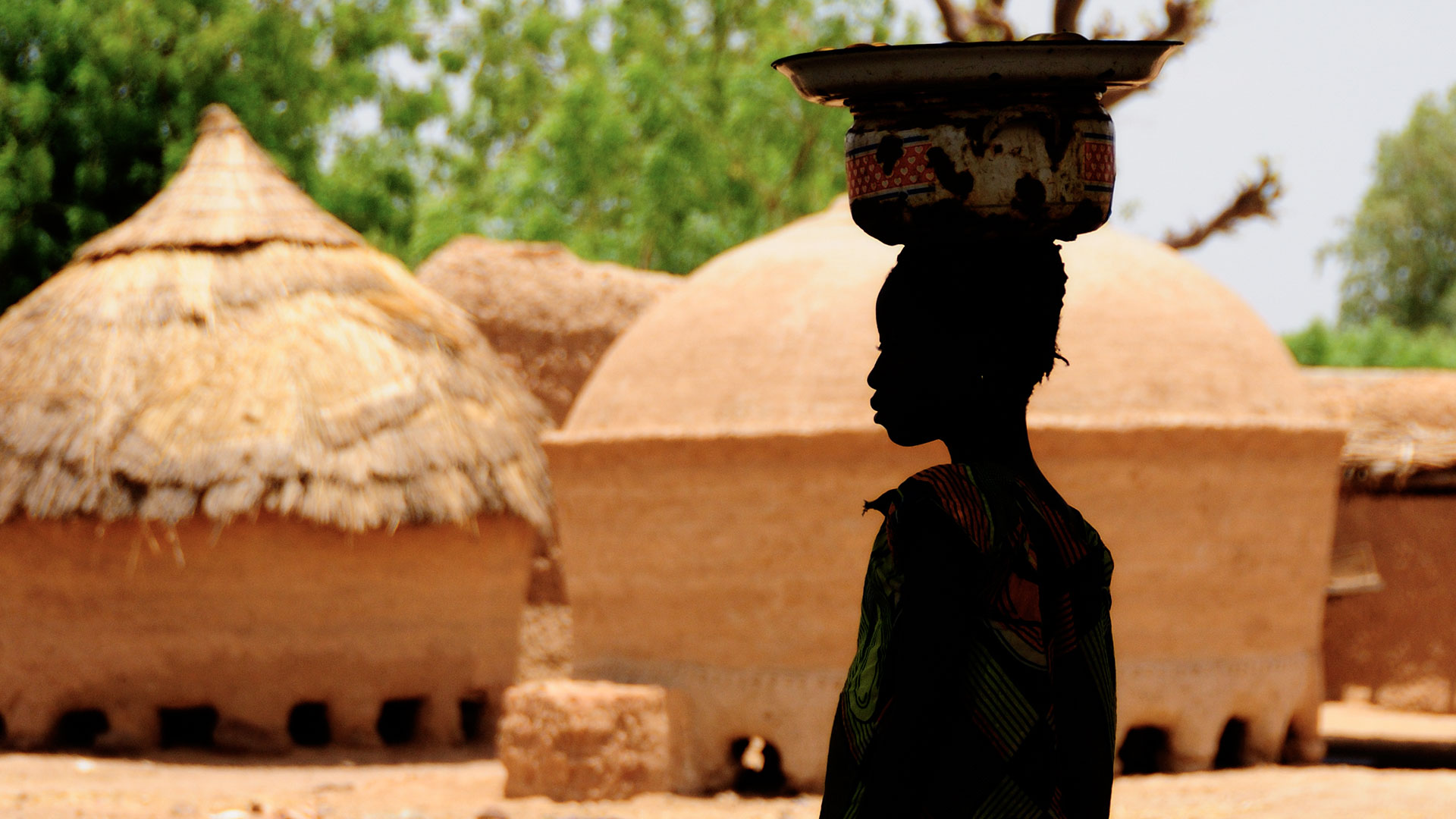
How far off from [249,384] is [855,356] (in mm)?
3687

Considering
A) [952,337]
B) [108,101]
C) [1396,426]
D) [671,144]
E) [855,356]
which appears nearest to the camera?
[952,337]

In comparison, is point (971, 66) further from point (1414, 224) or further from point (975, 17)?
point (1414, 224)

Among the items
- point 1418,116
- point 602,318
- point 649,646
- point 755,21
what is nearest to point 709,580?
point 649,646

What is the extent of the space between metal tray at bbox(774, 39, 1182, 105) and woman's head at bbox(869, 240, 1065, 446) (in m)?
0.20

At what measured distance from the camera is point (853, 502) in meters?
7.10

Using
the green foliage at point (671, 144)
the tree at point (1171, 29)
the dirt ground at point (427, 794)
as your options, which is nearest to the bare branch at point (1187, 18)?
the tree at point (1171, 29)

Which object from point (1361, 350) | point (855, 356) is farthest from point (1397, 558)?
point (1361, 350)

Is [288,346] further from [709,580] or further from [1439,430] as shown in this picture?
[1439,430]

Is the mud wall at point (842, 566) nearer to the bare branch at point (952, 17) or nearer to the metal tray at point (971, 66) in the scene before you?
the bare branch at point (952, 17)

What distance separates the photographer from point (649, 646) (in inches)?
297

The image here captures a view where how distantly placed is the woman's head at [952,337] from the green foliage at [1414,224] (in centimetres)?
3120

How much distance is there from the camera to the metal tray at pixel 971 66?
6.83ft

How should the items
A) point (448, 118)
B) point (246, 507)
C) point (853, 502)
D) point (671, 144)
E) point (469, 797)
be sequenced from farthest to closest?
1. point (448, 118)
2. point (671, 144)
3. point (246, 507)
4. point (469, 797)
5. point (853, 502)

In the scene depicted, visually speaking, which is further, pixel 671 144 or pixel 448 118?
pixel 448 118
